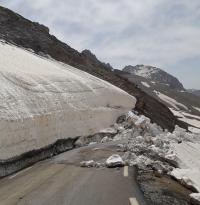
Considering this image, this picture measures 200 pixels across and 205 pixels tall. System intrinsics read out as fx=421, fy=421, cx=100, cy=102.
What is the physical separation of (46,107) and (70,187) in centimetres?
1136

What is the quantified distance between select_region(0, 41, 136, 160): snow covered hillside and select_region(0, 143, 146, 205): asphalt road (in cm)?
261

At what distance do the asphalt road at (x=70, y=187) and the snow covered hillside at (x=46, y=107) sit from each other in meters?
2.61

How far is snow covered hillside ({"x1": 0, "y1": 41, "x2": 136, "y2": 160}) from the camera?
16847mm

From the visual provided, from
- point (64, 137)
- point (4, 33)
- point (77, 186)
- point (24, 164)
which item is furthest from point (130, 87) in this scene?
point (77, 186)

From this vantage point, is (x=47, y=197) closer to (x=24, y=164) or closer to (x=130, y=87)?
(x=24, y=164)

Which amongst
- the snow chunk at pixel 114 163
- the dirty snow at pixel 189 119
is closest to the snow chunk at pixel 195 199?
the snow chunk at pixel 114 163

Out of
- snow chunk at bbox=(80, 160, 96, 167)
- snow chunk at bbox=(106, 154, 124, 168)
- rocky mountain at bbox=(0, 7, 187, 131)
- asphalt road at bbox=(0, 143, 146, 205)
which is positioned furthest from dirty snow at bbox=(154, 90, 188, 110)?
asphalt road at bbox=(0, 143, 146, 205)

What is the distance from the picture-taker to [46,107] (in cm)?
2138

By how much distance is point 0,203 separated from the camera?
9.26m

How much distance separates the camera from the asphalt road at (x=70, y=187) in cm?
898

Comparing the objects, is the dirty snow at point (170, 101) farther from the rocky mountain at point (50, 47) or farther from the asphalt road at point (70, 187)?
the asphalt road at point (70, 187)

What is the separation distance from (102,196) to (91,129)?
1737cm

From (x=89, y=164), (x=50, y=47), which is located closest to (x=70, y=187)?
(x=89, y=164)

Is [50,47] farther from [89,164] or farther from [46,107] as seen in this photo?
[89,164]
